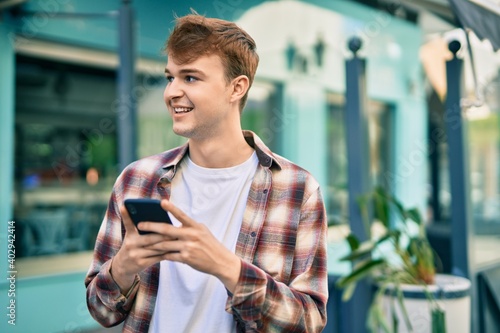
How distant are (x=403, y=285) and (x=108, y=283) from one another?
7.80 ft

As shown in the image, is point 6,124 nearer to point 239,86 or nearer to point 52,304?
point 52,304

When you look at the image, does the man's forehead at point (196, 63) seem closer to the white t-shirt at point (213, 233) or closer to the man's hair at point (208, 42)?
the man's hair at point (208, 42)

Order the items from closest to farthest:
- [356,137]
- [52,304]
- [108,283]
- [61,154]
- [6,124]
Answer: [108,283] → [356,137] → [6,124] → [52,304] → [61,154]

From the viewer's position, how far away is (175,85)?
1.36 m

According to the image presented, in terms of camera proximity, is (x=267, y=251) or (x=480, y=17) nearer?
(x=267, y=251)

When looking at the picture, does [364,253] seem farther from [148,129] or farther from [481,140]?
[481,140]

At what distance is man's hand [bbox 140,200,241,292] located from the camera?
1.12m

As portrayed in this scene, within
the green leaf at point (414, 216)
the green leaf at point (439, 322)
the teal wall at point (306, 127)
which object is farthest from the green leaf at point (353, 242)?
the teal wall at point (306, 127)

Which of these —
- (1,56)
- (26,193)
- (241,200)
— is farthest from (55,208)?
(241,200)

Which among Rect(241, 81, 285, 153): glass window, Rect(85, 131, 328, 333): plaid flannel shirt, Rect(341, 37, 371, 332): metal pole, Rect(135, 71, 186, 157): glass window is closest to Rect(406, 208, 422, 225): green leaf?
Rect(341, 37, 371, 332): metal pole

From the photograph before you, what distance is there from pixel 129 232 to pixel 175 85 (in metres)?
0.38

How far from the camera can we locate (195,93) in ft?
4.42

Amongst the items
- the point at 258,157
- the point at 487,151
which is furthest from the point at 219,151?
the point at 487,151

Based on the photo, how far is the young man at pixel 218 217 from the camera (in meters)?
1.30
